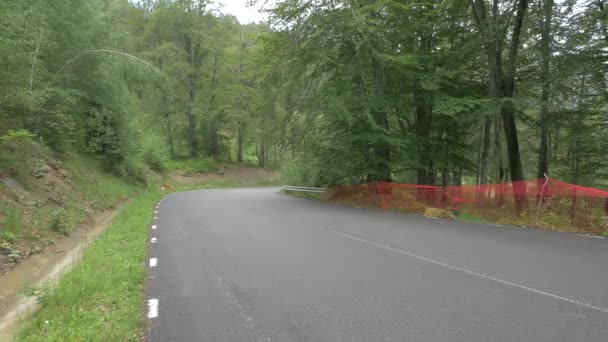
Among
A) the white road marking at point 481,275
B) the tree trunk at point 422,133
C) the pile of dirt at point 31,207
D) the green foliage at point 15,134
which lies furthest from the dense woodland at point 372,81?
the white road marking at point 481,275

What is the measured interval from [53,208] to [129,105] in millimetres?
12168

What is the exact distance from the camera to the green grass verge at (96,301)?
4.27 meters

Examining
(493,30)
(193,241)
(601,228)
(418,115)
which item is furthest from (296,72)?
(601,228)

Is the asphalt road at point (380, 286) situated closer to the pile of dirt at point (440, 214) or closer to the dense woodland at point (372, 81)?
the pile of dirt at point (440, 214)

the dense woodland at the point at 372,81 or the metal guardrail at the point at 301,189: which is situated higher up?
the dense woodland at the point at 372,81

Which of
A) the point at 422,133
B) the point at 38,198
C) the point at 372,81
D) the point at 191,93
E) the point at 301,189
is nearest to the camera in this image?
the point at 38,198

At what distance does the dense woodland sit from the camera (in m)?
12.4

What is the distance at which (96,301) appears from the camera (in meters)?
5.28

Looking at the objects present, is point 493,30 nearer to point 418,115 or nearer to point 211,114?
point 418,115

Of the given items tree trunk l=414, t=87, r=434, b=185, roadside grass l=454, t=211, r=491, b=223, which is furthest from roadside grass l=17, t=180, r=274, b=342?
tree trunk l=414, t=87, r=434, b=185

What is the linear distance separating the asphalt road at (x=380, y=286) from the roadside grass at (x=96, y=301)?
0.87ft

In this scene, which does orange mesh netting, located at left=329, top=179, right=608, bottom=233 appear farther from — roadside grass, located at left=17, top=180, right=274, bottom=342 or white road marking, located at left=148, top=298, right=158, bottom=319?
roadside grass, located at left=17, top=180, right=274, bottom=342

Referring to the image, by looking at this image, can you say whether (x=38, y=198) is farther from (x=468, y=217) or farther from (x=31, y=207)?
(x=468, y=217)

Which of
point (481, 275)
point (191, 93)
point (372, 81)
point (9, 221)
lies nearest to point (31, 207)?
point (9, 221)
